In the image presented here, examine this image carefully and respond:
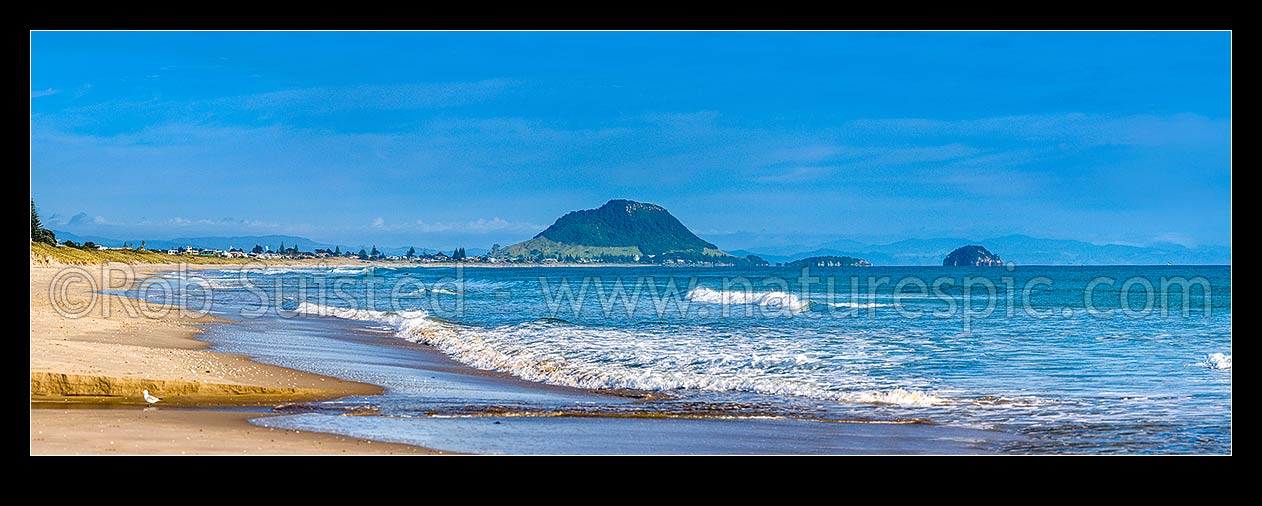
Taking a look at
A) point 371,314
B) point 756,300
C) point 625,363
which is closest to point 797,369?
point 625,363

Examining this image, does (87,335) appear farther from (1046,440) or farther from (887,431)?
(1046,440)

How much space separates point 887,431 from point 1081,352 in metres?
9.95

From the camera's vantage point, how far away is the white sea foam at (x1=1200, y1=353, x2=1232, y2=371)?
50.1ft

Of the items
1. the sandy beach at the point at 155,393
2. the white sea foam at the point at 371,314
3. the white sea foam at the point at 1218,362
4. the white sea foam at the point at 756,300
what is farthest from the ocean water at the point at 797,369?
the white sea foam at the point at 756,300

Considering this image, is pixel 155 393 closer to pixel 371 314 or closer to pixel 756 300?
pixel 371 314

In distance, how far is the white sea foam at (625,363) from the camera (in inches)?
516

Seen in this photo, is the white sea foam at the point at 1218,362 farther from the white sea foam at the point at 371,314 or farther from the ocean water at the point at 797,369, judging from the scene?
the white sea foam at the point at 371,314

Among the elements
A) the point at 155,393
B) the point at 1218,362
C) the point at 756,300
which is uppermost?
the point at 756,300

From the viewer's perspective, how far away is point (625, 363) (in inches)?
625

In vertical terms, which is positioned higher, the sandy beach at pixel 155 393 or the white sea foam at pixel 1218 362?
the sandy beach at pixel 155 393

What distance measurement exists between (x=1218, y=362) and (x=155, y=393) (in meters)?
16.0

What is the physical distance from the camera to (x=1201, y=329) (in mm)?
24891

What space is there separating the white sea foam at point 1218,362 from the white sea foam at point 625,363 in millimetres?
6285

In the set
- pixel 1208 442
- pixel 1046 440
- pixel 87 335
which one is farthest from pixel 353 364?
pixel 1208 442
